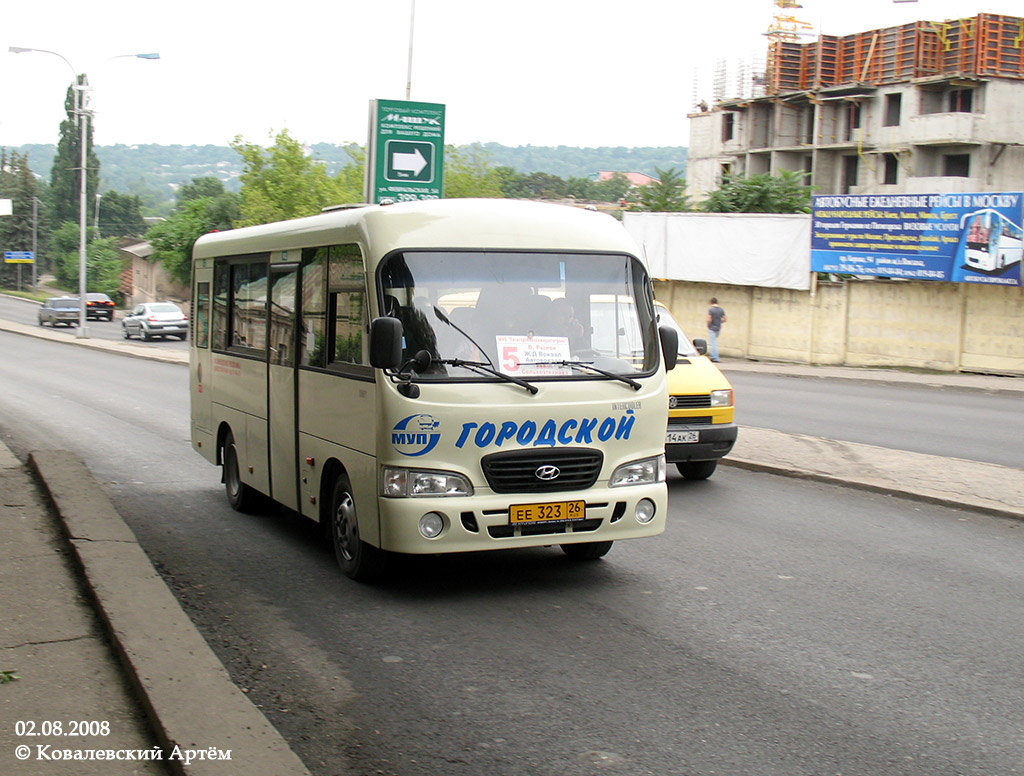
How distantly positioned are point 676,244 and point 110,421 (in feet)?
68.8

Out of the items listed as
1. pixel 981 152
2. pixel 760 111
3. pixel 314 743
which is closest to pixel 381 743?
pixel 314 743

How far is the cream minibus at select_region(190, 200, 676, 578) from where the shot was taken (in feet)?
22.4

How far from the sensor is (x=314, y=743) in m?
4.77

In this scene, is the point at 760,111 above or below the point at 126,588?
above

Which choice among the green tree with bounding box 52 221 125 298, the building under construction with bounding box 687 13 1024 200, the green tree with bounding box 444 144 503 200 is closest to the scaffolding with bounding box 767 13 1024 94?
the building under construction with bounding box 687 13 1024 200

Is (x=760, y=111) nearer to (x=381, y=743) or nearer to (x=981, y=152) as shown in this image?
(x=981, y=152)

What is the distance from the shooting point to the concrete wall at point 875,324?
2603 cm

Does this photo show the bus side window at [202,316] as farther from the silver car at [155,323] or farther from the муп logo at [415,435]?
the silver car at [155,323]

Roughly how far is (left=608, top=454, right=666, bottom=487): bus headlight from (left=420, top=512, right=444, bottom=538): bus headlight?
114cm

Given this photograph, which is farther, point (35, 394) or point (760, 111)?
point (760, 111)

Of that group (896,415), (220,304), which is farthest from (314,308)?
(896,415)

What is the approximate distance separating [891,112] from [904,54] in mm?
3253

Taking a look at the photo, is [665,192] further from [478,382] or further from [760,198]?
[478,382]

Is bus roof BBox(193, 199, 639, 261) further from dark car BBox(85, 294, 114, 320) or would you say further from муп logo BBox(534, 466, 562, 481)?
dark car BBox(85, 294, 114, 320)
